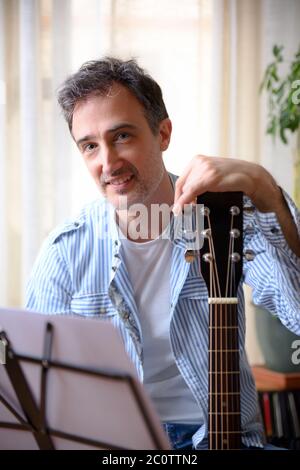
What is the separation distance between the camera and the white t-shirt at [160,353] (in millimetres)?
1409

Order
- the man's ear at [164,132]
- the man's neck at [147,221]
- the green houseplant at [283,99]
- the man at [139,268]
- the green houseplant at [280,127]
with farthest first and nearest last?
the green houseplant at [283,99]
the green houseplant at [280,127]
the man's ear at [164,132]
the man's neck at [147,221]
the man at [139,268]

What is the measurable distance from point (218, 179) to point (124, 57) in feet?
4.28

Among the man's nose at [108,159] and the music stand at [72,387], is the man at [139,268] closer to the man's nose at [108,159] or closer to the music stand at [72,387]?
the man's nose at [108,159]

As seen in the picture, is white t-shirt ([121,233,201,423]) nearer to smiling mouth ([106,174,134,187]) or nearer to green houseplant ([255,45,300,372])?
smiling mouth ([106,174,134,187])

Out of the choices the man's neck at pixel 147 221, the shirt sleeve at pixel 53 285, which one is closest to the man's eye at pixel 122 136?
the man's neck at pixel 147 221

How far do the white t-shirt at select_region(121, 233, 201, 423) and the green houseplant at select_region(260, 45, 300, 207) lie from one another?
1.02 m

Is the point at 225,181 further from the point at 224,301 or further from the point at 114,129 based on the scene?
the point at 114,129

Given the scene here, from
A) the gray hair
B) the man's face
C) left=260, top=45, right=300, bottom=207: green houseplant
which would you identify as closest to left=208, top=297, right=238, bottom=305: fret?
the man's face

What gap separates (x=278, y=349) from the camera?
2172 millimetres

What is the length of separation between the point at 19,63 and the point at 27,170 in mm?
352

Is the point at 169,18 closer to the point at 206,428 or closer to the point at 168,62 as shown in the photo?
the point at 168,62

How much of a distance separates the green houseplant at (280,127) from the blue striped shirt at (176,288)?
0.72m

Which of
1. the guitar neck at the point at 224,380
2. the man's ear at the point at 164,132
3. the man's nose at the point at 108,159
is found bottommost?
the guitar neck at the point at 224,380
